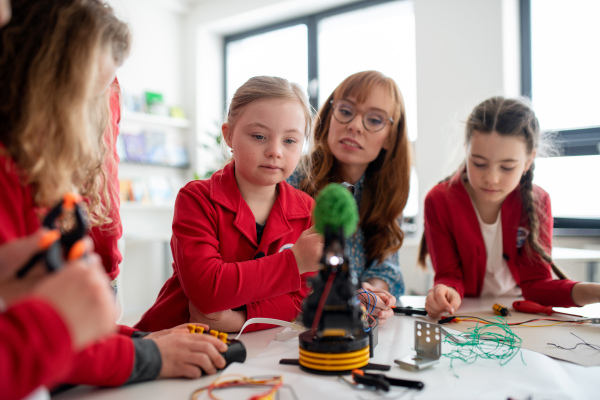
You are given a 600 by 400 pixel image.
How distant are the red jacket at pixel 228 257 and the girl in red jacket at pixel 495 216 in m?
0.65

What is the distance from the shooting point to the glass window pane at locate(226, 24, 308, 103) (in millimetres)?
5301

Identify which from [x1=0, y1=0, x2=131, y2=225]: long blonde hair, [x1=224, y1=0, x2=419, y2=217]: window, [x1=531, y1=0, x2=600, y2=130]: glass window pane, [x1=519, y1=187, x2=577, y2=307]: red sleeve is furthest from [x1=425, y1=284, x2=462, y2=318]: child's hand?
[x1=531, y1=0, x2=600, y2=130]: glass window pane

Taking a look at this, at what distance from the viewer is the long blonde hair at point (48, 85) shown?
66 cm

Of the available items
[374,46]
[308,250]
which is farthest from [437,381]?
[374,46]

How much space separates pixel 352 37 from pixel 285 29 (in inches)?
35.7

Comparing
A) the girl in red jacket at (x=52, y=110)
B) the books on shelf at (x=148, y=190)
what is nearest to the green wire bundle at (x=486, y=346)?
the girl in red jacket at (x=52, y=110)

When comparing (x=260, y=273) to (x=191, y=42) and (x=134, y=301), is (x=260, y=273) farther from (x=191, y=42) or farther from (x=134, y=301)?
(x=191, y=42)

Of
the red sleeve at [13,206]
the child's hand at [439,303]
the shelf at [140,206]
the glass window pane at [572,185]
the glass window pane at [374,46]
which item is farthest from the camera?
the shelf at [140,206]

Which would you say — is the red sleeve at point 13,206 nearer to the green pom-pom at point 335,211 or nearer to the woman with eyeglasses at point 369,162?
the green pom-pom at point 335,211

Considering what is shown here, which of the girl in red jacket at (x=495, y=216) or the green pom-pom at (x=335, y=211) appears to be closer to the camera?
the green pom-pom at (x=335, y=211)

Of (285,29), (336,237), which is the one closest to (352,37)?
(285,29)

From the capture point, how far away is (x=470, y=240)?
178 centimetres

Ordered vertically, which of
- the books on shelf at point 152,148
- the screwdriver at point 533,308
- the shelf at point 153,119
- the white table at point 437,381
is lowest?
the screwdriver at point 533,308

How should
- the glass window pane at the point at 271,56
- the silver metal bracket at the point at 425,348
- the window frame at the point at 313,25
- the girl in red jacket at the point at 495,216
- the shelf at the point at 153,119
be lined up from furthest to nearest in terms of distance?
the glass window pane at the point at 271,56
the window frame at the point at 313,25
the shelf at the point at 153,119
the girl in red jacket at the point at 495,216
the silver metal bracket at the point at 425,348
